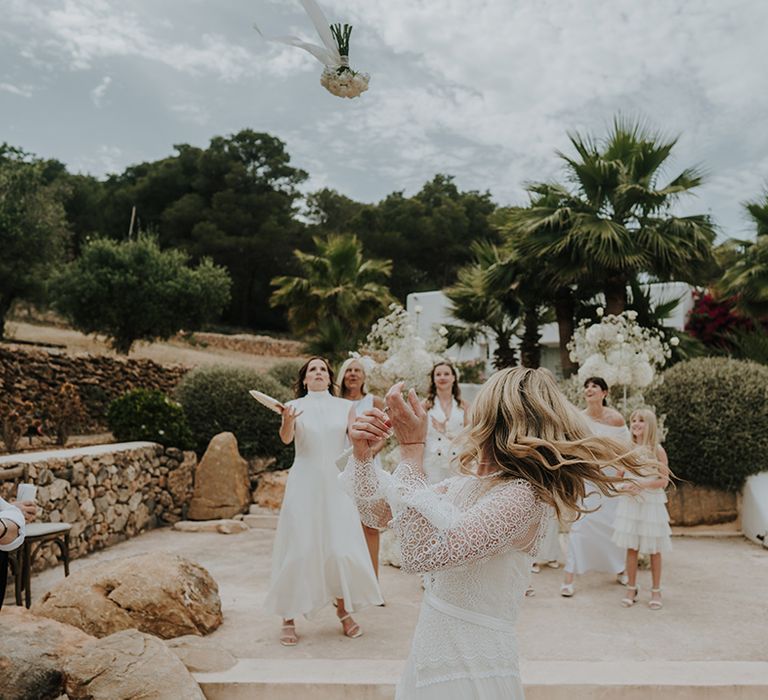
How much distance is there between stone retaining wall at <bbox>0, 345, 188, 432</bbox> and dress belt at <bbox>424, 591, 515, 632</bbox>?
11.1 metres

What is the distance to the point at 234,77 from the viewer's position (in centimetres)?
1305

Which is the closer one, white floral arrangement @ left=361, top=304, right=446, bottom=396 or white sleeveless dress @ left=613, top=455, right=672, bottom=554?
white sleeveless dress @ left=613, top=455, right=672, bottom=554

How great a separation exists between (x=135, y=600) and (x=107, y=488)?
4.24m

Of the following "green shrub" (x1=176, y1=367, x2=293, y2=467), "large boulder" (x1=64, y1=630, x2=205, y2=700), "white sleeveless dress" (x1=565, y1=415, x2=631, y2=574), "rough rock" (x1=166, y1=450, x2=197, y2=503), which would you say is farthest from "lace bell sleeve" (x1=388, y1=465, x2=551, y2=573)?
"green shrub" (x1=176, y1=367, x2=293, y2=467)

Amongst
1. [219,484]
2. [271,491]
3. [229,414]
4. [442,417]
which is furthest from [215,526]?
[442,417]

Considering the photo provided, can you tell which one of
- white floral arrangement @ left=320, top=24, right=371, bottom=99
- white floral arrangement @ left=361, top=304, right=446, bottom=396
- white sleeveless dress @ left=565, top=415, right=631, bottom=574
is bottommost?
white sleeveless dress @ left=565, top=415, right=631, bottom=574

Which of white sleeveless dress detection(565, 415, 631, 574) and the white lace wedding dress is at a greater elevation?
the white lace wedding dress

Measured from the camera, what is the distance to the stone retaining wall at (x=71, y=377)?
43.9 ft

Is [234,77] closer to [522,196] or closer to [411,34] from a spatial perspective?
[522,196]

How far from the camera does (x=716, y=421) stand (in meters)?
9.81

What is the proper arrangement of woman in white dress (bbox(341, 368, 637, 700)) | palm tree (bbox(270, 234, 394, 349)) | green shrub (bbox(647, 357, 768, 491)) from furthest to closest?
palm tree (bbox(270, 234, 394, 349)) < green shrub (bbox(647, 357, 768, 491)) < woman in white dress (bbox(341, 368, 637, 700))

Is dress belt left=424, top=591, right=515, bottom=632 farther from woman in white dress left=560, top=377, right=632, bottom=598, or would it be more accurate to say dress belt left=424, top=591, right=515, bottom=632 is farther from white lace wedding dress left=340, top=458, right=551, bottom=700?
woman in white dress left=560, top=377, right=632, bottom=598

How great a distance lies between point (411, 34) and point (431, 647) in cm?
481

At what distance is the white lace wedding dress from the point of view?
1789 mm
